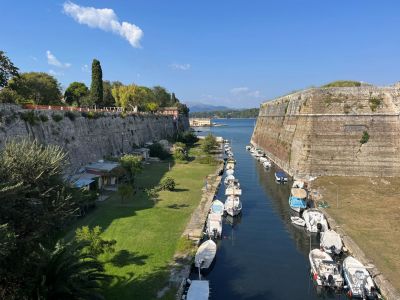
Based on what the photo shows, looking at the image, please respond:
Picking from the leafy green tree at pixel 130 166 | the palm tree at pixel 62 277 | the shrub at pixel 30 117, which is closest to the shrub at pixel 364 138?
the leafy green tree at pixel 130 166

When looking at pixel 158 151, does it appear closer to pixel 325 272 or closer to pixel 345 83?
pixel 345 83

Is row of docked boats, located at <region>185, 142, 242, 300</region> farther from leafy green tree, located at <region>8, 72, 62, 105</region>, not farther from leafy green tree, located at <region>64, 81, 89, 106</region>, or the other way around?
leafy green tree, located at <region>64, 81, 89, 106</region>

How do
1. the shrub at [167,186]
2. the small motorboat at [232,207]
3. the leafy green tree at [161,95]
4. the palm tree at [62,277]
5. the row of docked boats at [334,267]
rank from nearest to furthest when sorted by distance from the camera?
1. the palm tree at [62,277]
2. the row of docked boats at [334,267]
3. the small motorboat at [232,207]
4. the shrub at [167,186]
5. the leafy green tree at [161,95]

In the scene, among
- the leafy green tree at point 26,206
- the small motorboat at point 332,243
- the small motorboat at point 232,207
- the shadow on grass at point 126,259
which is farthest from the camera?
the small motorboat at point 232,207

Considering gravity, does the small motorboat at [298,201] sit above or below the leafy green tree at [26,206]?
below

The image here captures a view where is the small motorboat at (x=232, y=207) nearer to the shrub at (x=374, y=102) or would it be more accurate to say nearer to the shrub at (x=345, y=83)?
the shrub at (x=374, y=102)

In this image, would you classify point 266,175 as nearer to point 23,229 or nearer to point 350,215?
point 350,215

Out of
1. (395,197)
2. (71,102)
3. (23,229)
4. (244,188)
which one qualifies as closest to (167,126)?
(71,102)

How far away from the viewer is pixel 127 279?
14359mm

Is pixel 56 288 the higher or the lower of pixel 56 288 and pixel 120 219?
the higher

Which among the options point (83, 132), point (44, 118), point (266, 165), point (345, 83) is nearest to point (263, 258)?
point (44, 118)

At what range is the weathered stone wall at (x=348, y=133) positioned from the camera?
3469 centimetres

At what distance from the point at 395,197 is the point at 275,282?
15.9 m

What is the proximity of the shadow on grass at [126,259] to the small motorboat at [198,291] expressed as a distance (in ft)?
9.04
